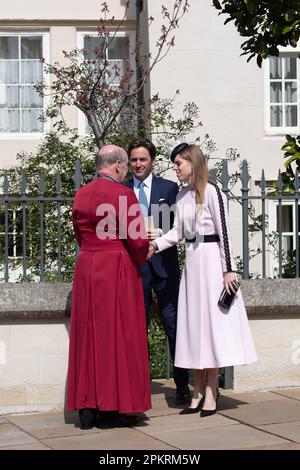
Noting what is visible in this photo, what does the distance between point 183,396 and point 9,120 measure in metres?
9.27

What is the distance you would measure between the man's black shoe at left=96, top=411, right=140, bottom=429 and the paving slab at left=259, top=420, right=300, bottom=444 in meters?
0.90

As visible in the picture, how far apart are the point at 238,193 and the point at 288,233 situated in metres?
1.03

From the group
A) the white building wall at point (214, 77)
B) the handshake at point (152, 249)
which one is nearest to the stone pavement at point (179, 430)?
the handshake at point (152, 249)

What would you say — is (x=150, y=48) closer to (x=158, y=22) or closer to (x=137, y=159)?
(x=158, y=22)

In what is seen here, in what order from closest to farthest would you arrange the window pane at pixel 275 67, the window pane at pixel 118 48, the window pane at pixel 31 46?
the window pane at pixel 275 67 → the window pane at pixel 118 48 → the window pane at pixel 31 46

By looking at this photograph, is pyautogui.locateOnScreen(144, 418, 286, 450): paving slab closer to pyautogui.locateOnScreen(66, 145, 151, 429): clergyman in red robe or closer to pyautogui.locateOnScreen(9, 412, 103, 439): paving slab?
pyautogui.locateOnScreen(66, 145, 151, 429): clergyman in red robe

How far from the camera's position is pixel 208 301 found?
8.10 m

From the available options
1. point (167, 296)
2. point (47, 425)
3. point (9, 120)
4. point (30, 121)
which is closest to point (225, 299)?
point (167, 296)

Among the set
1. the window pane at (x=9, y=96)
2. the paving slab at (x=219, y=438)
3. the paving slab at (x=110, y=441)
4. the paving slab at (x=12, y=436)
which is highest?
the window pane at (x=9, y=96)

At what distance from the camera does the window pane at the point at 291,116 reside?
1675 centimetres

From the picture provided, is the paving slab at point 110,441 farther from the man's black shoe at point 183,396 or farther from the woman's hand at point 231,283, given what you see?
the woman's hand at point 231,283

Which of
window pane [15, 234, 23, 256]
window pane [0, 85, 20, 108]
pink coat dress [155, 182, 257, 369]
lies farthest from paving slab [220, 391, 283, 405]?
window pane [0, 85, 20, 108]

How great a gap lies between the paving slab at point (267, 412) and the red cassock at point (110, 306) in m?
0.72

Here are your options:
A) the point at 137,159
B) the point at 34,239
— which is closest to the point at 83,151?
the point at 34,239
